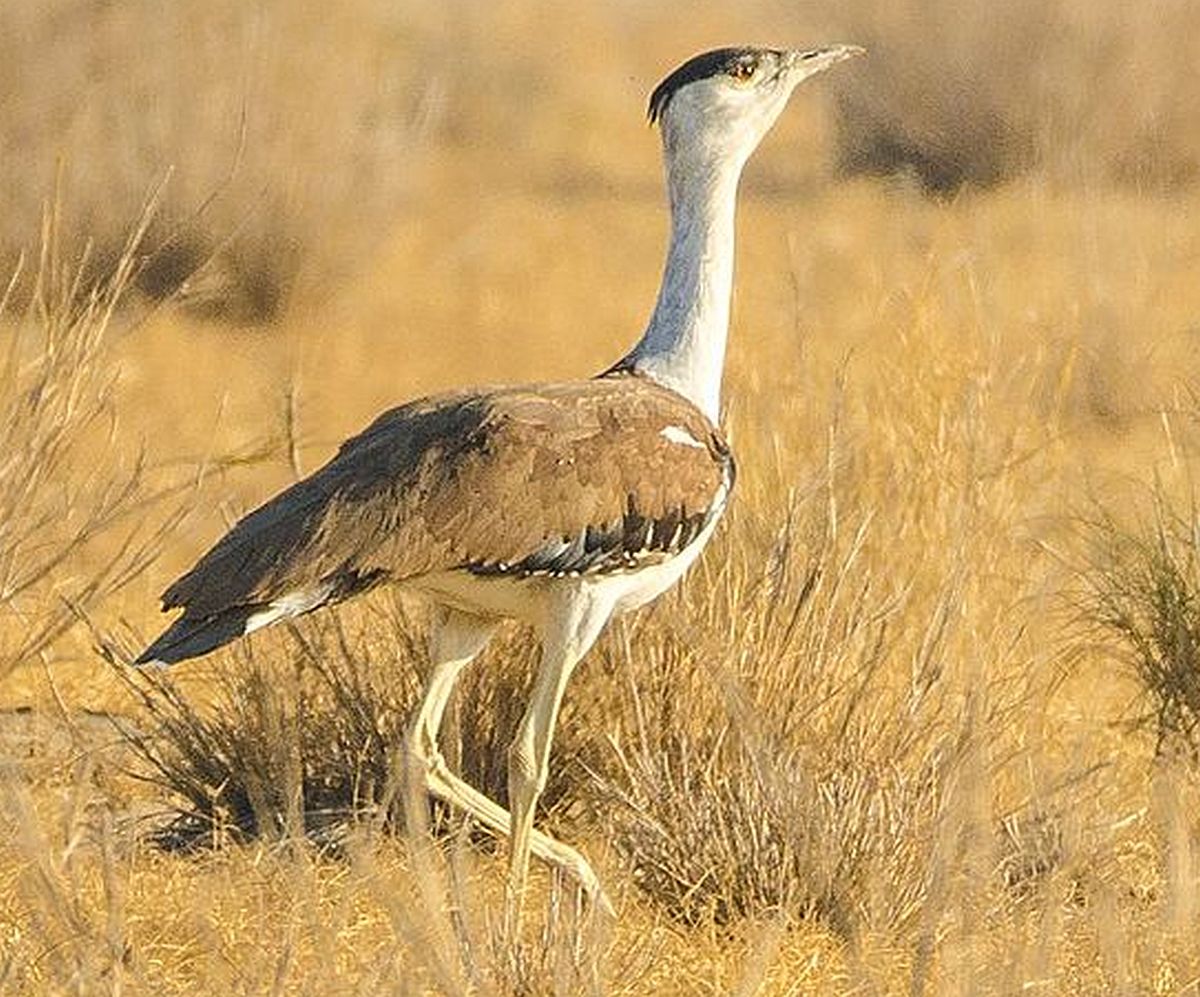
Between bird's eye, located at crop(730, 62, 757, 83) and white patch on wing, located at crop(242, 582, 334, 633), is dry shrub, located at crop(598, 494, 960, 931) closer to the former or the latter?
white patch on wing, located at crop(242, 582, 334, 633)

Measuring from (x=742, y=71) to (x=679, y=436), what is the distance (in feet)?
2.32

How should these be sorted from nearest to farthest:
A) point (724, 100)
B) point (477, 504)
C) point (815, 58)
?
point (477, 504) → point (724, 100) → point (815, 58)

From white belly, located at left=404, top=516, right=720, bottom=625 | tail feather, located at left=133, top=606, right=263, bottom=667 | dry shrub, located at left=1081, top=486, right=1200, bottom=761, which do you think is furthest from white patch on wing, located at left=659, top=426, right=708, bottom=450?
dry shrub, located at left=1081, top=486, right=1200, bottom=761

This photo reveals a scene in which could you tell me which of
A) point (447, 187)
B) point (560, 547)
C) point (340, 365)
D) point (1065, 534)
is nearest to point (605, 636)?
point (560, 547)

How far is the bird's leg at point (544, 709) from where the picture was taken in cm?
431

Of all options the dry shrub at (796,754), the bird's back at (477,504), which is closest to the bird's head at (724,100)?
the bird's back at (477,504)

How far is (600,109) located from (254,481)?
826 cm

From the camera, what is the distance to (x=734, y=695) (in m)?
2.53

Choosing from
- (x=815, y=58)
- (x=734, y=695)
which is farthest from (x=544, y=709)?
(x=734, y=695)

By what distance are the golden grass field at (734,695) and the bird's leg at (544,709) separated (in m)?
0.10

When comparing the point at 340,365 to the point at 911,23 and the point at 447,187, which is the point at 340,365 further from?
the point at 911,23

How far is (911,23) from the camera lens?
47.3 ft

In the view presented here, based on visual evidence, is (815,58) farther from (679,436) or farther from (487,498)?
(487,498)

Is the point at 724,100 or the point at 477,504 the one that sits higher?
the point at 724,100
